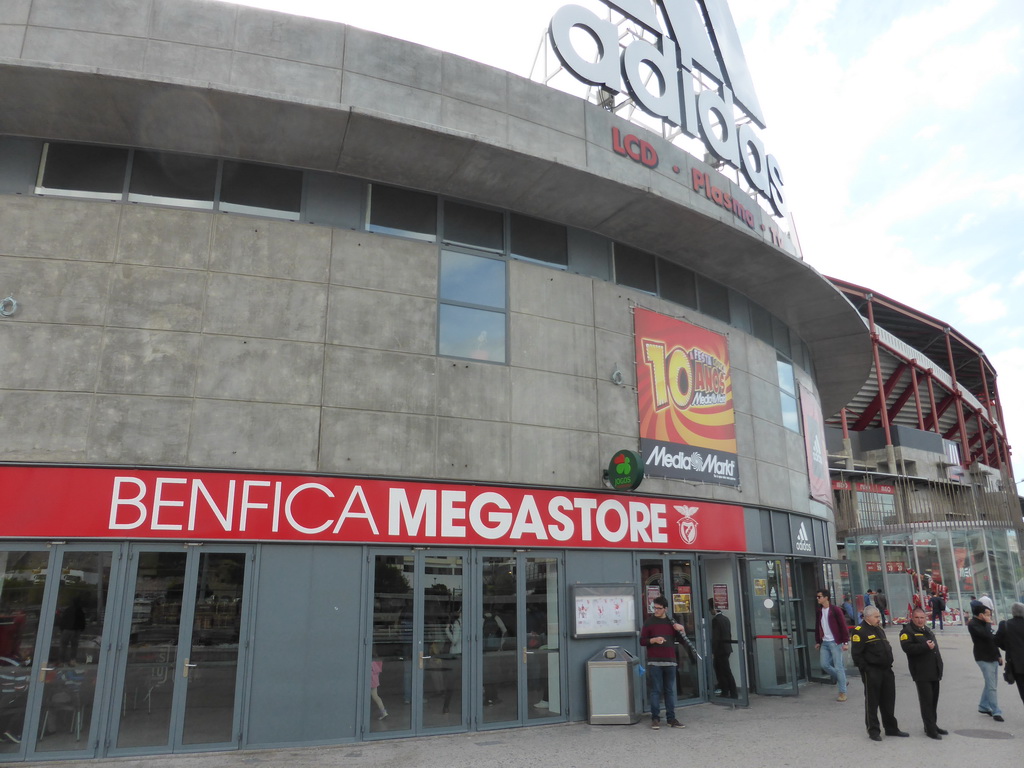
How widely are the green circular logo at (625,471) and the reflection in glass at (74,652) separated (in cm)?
725

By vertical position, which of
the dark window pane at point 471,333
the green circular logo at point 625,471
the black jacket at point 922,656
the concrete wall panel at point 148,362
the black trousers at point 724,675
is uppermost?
the dark window pane at point 471,333

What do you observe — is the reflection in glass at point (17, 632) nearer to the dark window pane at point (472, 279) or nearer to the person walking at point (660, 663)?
the dark window pane at point (472, 279)

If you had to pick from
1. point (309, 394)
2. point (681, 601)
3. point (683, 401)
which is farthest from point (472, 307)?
point (681, 601)

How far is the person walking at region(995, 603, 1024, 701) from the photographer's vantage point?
10125 millimetres

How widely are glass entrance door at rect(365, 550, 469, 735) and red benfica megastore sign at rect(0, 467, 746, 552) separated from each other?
0.44 metres

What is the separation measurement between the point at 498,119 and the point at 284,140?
3.28 meters

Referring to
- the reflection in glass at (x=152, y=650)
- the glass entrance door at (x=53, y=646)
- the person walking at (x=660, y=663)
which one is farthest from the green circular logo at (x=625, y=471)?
the glass entrance door at (x=53, y=646)

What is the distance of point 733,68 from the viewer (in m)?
17.7

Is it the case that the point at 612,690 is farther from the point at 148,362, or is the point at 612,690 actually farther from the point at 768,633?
the point at 148,362

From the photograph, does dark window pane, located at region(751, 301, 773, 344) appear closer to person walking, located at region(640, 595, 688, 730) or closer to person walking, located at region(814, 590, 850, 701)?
person walking, located at region(814, 590, 850, 701)

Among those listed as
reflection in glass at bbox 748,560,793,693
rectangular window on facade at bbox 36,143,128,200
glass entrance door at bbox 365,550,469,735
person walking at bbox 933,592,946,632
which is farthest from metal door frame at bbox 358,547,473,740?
person walking at bbox 933,592,946,632

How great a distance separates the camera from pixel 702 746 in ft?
31.0

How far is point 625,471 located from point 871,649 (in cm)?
412

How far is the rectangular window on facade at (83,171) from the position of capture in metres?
10.4
